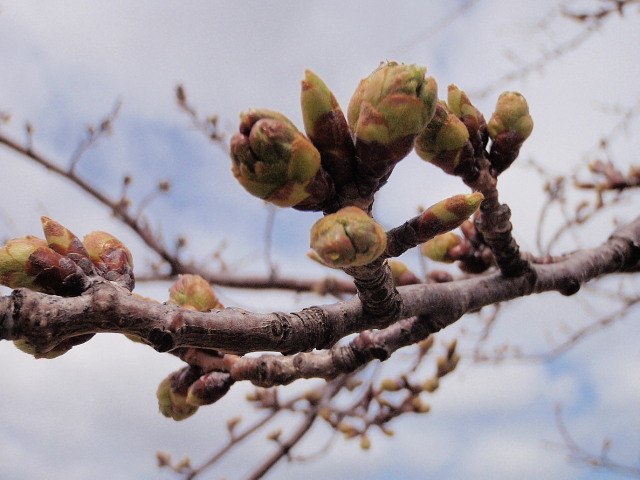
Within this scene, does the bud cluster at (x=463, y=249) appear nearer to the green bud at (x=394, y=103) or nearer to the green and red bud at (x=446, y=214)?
the green and red bud at (x=446, y=214)

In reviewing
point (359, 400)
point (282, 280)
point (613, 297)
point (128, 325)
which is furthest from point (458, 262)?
point (613, 297)

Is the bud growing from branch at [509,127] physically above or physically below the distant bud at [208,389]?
above

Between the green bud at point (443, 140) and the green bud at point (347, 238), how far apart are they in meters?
0.41

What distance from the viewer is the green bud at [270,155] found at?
0.81 meters

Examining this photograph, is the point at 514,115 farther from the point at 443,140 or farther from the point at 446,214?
the point at 446,214

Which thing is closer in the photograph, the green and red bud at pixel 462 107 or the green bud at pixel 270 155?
the green bud at pixel 270 155

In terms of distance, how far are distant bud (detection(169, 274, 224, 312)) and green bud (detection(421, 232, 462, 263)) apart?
794 mm

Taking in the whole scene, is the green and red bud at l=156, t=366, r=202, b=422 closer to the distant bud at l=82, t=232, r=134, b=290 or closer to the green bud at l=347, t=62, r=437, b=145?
the distant bud at l=82, t=232, r=134, b=290

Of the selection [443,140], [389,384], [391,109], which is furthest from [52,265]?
[389,384]

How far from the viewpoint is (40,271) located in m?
0.97

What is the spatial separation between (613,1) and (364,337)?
346 centimetres

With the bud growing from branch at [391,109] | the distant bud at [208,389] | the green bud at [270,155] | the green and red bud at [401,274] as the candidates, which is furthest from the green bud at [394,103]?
the green and red bud at [401,274]

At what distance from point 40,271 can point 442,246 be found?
124 cm

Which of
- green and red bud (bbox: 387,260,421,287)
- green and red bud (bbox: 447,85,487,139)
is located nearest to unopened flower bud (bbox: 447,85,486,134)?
green and red bud (bbox: 447,85,487,139)
